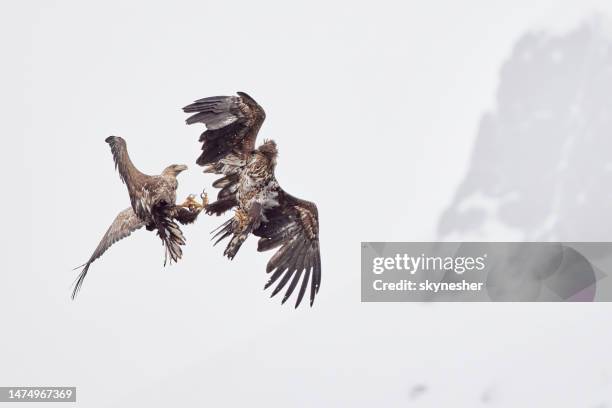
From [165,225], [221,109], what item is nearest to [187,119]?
[221,109]

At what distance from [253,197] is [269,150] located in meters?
1.04

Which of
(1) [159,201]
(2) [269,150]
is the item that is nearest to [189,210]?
(1) [159,201]

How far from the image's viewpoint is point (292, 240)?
71.9 ft

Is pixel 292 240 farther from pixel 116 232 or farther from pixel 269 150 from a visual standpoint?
pixel 116 232

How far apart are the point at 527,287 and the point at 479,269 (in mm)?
10878

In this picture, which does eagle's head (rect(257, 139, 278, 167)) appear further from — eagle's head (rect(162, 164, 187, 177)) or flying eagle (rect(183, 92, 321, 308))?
eagle's head (rect(162, 164, 187, 177))

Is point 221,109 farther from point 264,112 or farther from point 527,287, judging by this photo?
point 527,287

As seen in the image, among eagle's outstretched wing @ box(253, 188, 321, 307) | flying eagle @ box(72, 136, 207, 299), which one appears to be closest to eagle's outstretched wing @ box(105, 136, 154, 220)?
flying eagle @ box(72, 136, 207, 299)

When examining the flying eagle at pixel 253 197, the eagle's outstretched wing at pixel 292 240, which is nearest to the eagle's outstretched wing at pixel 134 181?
the flying eagle at pixel 253 197

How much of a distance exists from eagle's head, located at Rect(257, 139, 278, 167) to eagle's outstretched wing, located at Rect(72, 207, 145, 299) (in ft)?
9.83

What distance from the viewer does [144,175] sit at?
21125 millimetres

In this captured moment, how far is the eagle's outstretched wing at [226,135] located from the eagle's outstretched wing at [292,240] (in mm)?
1003

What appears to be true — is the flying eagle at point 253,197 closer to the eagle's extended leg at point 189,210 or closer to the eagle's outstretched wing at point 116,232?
the eagle's extended leg at point 189,210

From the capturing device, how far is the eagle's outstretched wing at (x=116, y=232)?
22.1 meters
